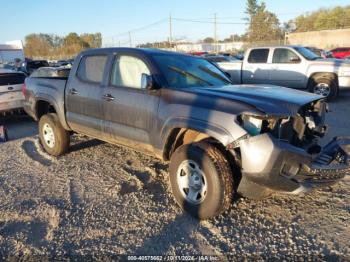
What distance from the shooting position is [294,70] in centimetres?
1146

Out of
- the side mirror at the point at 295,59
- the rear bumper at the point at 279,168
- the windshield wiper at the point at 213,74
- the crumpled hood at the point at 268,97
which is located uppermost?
the windshield wiper at the point at 213,74

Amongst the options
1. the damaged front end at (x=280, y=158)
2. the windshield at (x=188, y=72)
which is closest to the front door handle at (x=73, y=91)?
the windshield at (x=188, y=72)

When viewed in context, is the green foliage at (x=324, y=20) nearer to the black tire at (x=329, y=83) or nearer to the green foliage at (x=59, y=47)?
the green foliage at (x=59, y=47)

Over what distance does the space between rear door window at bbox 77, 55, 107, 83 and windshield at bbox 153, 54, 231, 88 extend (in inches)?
36.8

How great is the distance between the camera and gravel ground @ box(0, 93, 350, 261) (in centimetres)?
325

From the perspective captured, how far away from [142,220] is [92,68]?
8.31 ft

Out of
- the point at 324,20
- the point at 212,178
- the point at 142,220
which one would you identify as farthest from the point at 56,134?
the point at 324,20

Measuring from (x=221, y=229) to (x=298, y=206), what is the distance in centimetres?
105

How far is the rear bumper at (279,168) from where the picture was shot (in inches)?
125

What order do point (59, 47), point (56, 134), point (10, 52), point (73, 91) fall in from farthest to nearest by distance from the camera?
point (59, 47) → point (10, 52) → point (56, 134) → point (73, 91)

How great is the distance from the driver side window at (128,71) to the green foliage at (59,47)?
63432mm

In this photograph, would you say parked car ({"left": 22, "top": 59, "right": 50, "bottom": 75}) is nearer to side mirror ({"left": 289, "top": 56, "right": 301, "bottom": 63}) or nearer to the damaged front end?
side mirror ({"left": 289, "top": 56, "right": 301, "bottom": 63})

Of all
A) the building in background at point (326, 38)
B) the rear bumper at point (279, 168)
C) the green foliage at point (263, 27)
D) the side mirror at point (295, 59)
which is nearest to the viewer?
the rear bumper at point (279, 168)

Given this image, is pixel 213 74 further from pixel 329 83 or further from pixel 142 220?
pixel 329 83
